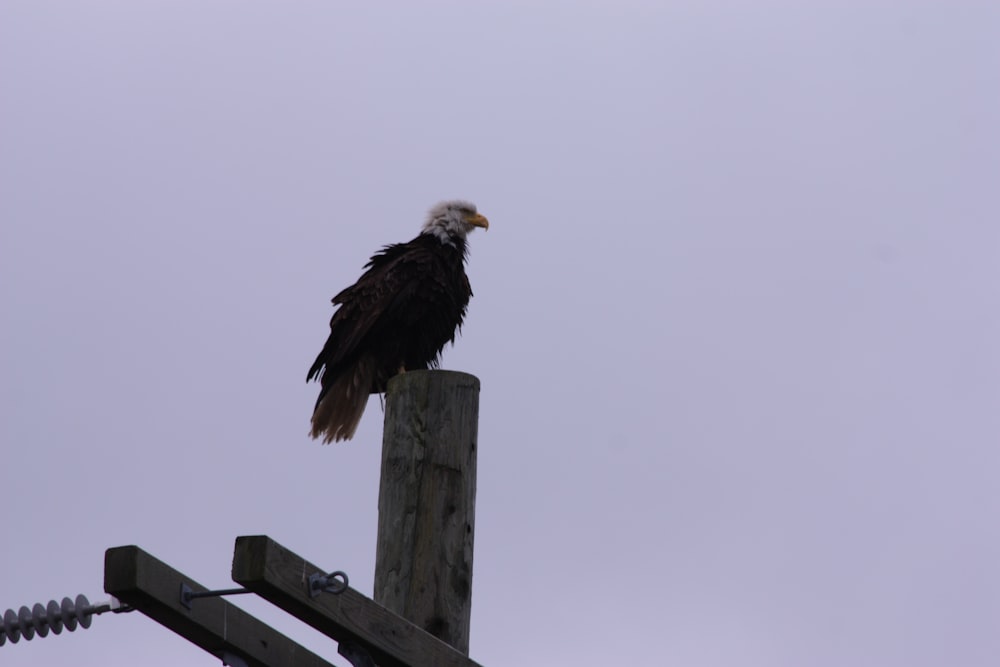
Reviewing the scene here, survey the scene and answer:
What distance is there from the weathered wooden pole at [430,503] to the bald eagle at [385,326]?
10.2ft

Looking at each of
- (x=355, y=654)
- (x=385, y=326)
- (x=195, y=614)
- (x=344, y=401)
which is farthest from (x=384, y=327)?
(x=195, y=614)

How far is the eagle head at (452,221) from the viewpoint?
7.88 meters

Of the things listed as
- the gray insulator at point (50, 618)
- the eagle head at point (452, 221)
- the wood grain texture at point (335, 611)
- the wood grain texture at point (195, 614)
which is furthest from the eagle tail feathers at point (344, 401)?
the gray insulator at point (50, 618)

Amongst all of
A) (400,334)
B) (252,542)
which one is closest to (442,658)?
(252,542)

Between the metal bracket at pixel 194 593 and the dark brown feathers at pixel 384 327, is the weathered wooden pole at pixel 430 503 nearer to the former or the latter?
the metal bracket at pixel 194 593

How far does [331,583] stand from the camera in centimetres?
340

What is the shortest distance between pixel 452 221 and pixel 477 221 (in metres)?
0.17

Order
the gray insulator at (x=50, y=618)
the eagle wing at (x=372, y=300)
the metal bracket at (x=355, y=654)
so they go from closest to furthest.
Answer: the gray insulator at (x=50, y=618), the metal bracket at (x=355, y=654), the eagle wing at (x=372, y=300)

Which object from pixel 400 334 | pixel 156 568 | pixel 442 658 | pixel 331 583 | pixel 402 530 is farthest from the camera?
pixel 400 334

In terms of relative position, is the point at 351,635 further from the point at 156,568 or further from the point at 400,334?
the point at 400,334

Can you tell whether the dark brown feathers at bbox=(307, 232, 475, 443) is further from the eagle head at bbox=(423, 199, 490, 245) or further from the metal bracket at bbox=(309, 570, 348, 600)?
the metal bracket at bbox=(309, 570, 348, 600)

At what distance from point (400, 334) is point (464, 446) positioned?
326 centimetres

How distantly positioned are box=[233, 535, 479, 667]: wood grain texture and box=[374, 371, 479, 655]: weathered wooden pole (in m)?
0.19

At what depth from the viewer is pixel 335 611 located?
11.4 ft
